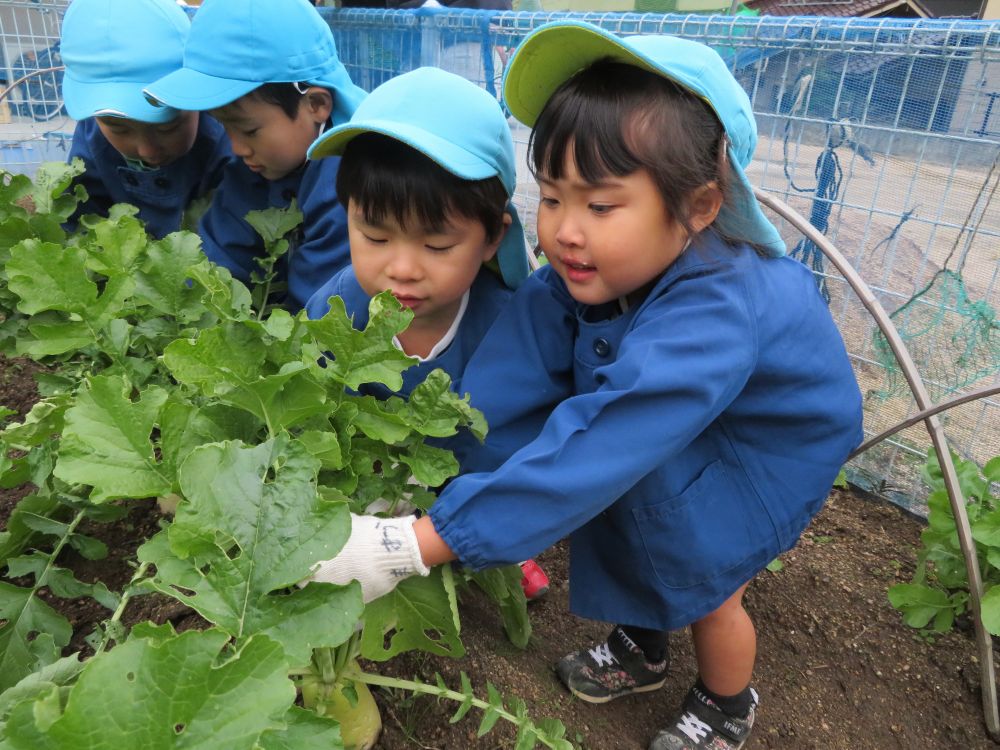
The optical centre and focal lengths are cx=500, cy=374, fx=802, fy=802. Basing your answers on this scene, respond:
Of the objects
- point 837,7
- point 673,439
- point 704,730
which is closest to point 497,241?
point 673,439

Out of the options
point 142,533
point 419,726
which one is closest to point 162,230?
point 142,533

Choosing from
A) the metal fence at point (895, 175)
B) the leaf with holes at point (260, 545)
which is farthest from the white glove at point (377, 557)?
the metal fence at point (895, 175)

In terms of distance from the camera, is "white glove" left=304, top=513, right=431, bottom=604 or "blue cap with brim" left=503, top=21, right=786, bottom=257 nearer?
"white glove" left=304, top=513, right=431, bottom=604

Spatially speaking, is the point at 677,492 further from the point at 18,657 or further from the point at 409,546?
the point at 18,657

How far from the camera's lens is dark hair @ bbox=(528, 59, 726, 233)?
1.25 m

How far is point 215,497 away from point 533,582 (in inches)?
50.3

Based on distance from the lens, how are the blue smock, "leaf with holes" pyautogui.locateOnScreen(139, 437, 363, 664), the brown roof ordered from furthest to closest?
the brown roof < the blue smock < "leaf with holes" pyautogui.locateOnScreen(139, 437, 363, 664)

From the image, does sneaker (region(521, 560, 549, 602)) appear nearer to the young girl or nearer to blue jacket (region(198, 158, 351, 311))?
the young girl

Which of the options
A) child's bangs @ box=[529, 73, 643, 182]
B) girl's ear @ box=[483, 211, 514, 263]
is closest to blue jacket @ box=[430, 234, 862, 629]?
girl's ear @ box=[483, 211, 514, 263]

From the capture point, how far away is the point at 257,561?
830 mm

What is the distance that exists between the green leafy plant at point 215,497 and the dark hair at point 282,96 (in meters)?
0.80

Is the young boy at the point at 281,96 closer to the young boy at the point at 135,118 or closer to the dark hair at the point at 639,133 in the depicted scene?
the young boy at the point at 135,118

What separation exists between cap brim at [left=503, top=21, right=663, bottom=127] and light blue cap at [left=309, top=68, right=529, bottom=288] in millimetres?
68

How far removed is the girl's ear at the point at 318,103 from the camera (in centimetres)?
227
